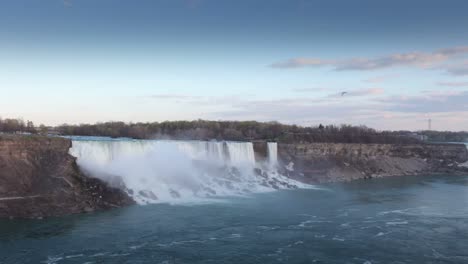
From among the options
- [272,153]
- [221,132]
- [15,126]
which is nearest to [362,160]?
[272,153]

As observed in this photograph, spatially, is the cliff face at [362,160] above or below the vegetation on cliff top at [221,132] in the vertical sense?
below

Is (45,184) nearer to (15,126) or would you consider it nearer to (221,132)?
(15,126)

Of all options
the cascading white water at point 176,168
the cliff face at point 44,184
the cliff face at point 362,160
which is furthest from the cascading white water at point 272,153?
the cliff face at point 44,184

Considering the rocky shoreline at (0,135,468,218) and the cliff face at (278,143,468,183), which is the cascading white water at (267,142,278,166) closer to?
the cliff face at (278,143,468,183)

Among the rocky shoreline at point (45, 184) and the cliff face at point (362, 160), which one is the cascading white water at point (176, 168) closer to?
the rocky shoreline at point (45, 184)

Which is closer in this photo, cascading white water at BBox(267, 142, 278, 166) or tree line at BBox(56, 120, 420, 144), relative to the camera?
cascading white water at BBox(267, 142, 278, 166)

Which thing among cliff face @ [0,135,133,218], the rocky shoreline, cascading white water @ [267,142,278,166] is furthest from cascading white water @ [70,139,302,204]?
cliff face @ [0,135,133,218]
